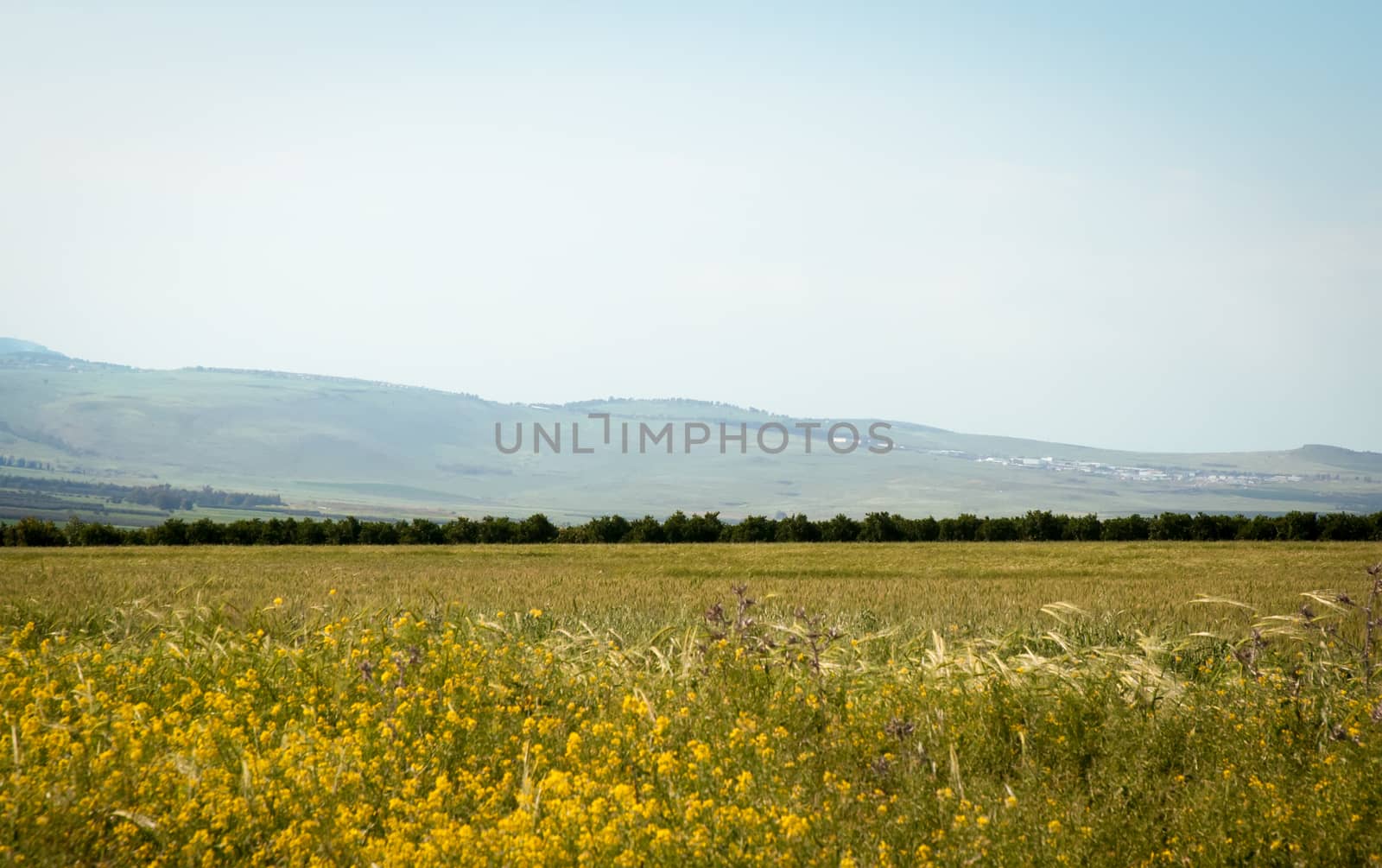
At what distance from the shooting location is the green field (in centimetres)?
412

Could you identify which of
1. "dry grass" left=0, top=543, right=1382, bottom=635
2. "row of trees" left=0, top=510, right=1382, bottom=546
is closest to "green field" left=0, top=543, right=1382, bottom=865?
"dry grass" left=0, top=543, right=1382, bottom=635

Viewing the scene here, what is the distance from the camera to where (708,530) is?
29578 millimetres

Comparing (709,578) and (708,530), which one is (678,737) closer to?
(709,578)

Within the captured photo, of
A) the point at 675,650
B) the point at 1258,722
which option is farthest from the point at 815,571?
the point at 1258,722

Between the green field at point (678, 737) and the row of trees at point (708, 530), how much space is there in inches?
737

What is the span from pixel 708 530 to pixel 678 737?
24248 millimetres

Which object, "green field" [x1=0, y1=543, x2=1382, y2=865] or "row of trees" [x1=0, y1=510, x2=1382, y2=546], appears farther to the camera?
"row of trees" [x1=0, y1=510, x2=1382, y2=546]

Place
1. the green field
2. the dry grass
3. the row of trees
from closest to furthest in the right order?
1. the green field
2. the dry grass
3. the row of trees

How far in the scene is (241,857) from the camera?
4305 millimetres

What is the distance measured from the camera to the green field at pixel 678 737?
13.5ft

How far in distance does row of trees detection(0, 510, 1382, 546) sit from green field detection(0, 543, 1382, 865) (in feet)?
61.4

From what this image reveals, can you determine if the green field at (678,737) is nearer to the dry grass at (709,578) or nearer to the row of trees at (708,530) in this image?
the dry grass at (709,578)

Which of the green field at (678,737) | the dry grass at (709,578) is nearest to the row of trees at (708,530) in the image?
the dry grass at (709,578)

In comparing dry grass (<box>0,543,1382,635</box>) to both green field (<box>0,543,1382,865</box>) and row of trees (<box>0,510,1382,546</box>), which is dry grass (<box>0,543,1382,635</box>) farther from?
row of trees (<box>0,510,1382,546</box>)
